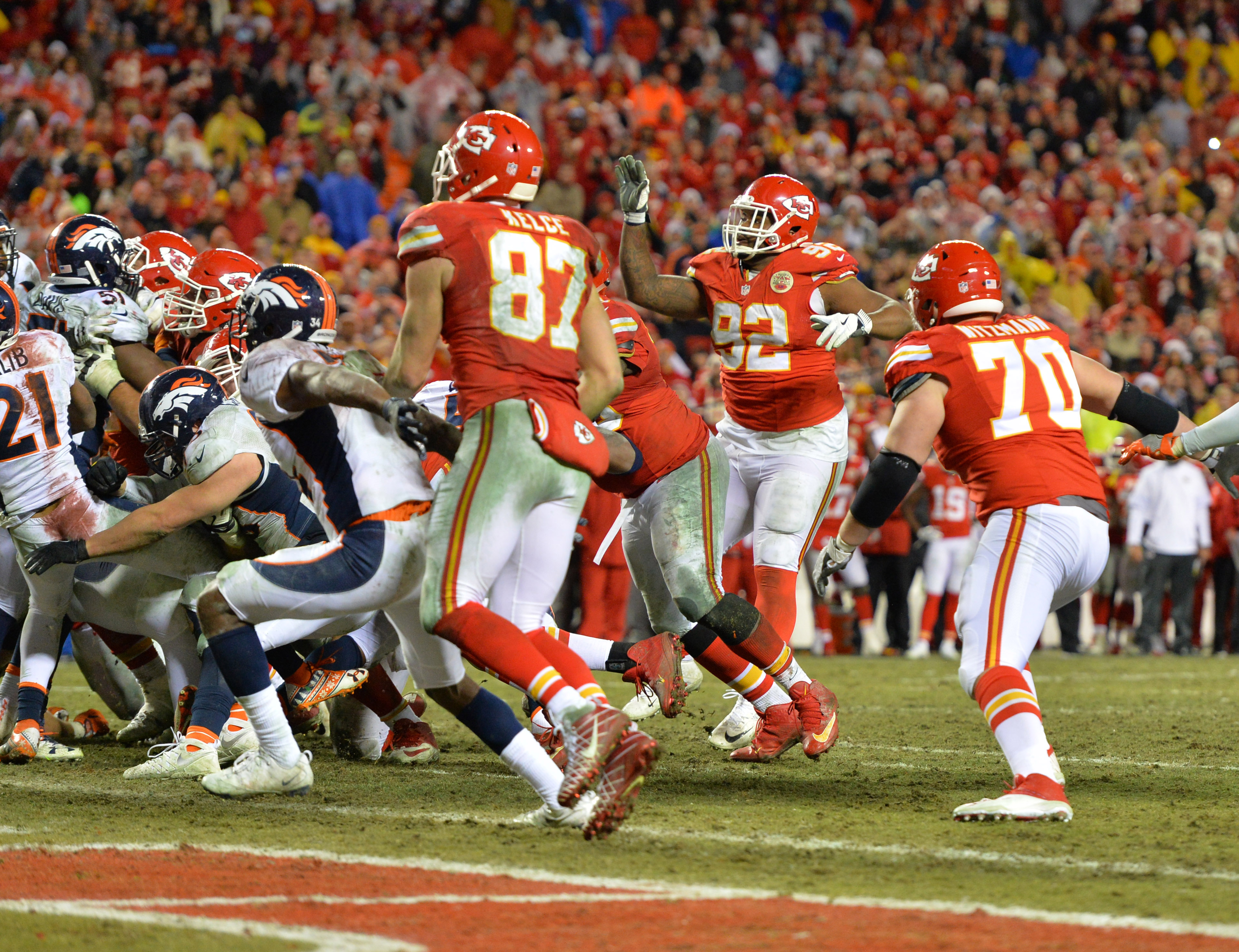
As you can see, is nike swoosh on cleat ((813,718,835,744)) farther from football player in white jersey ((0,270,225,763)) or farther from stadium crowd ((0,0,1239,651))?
stadium crowd ((0,0,1239,651))

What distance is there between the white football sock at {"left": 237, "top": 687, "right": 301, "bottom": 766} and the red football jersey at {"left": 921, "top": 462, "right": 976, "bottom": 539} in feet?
29.1

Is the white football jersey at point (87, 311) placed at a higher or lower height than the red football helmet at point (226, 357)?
higher

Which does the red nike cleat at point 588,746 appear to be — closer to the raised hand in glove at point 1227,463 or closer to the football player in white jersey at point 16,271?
the raised hand in glove at point 1227,463

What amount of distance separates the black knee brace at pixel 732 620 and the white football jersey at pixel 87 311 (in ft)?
9.29

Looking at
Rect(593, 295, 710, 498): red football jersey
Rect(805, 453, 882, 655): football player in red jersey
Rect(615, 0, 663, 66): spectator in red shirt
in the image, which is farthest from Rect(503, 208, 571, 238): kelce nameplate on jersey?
Rect(615, 0, 663, 66): spectator in red shirt

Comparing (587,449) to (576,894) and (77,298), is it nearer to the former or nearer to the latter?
(576,894)

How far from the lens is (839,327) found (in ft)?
19.8

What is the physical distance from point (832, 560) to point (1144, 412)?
1195 millimetres

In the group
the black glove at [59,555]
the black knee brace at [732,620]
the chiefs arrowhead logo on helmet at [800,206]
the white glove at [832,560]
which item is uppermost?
the chiefs arrowhead logo on helmet at [800,206]

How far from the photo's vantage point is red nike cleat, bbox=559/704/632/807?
13.5 feet

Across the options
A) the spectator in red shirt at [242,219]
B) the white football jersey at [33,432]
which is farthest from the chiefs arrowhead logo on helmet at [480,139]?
the spectator in red shirt at [242,219]

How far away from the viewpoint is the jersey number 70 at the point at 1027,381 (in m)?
4.98

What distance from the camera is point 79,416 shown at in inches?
263

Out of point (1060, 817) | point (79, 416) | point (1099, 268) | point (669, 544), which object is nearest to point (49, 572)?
point (79, 416)
